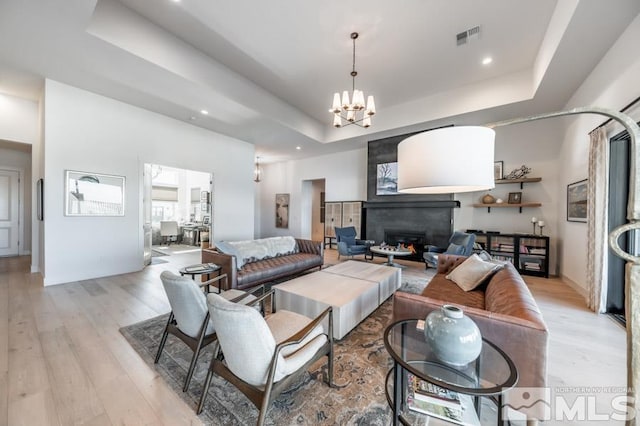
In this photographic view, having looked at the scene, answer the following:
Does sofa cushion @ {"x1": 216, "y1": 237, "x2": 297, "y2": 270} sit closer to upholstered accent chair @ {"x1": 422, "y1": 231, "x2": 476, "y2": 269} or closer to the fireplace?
upholstered accent chair @ {"x1": 422, "y1": 231, "x2": 476, "y2": 269}

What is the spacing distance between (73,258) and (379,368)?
A: 5211 millimetres

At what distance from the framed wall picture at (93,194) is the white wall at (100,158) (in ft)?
0.29

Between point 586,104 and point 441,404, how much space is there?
4992 mm

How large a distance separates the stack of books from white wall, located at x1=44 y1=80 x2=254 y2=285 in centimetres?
550

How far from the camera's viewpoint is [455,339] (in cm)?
117

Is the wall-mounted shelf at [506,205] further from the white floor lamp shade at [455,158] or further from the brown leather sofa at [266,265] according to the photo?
the white floor lamp shade at [455,158]

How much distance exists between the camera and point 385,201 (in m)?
6.76

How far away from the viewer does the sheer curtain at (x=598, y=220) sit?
3.05m

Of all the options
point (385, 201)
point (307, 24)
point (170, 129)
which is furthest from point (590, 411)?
point (170, 129)

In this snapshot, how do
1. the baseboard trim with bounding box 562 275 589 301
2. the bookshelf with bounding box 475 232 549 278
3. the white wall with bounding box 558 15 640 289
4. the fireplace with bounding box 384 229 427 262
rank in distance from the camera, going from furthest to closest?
1. the fireplace with bounding box 384 229 427 262
2. the bookshelf with bounding box 475 232 549 278
3. the baseboard trim with bounding box 562 275 589 301
4. the white wall with bounding box 558 15 640 289

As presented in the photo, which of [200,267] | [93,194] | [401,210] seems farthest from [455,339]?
[93,194]

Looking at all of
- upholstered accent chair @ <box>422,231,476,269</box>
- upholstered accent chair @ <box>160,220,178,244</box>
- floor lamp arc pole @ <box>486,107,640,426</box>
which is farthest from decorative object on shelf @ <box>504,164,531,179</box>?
upholstered accent chair @ <box>160,220,178,244</box>

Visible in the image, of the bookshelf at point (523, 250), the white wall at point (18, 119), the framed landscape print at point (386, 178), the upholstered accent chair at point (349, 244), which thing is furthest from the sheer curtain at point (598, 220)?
the white wall at point (18, 119)

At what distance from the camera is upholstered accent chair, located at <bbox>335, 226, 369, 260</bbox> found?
5887 millimetres
